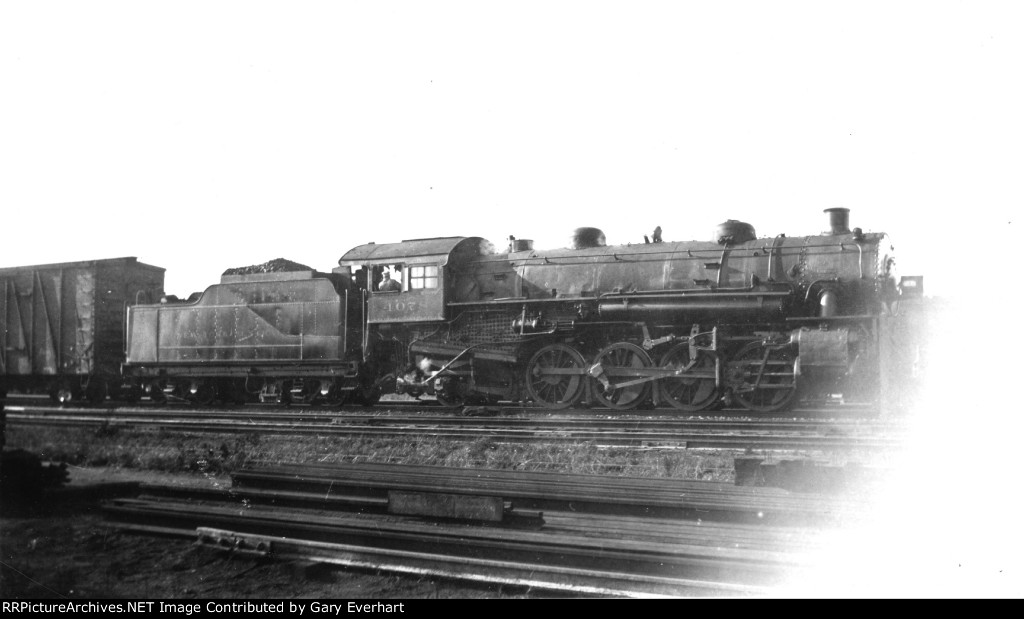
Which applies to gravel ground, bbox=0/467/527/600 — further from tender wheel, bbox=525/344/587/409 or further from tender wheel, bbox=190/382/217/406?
tender wheel, bbox=190/382/217/406

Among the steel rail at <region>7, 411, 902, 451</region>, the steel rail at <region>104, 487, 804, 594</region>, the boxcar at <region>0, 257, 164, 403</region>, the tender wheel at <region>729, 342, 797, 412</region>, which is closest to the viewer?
the steel rail at <region>104, 487, 804, 594</region>

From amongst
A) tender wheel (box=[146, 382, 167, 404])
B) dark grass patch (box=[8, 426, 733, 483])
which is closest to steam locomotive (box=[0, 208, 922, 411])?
tender wheel (box=[146, 382, 167, 404])

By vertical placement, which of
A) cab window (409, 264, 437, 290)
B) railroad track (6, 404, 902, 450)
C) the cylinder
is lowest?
railroad track (6, 404, 902, 450)

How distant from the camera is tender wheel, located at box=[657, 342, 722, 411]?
10844mm

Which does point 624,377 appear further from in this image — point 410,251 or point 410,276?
point 410,251

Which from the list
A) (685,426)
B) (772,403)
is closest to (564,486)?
(685,426)

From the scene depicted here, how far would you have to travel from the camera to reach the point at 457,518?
17.5 feet

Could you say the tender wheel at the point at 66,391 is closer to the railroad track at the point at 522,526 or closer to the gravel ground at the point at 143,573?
the gravel ground at the point at 143,573

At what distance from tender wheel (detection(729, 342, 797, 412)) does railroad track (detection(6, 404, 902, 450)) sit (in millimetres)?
1291

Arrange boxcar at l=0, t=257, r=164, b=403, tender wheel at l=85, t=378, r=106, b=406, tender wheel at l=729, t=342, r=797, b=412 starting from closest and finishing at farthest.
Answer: tender wheel at l=729, t=342, r=797, b=412, boxcar at l=0, t=257, r=164, b=403, tender wheel at l=85, t=378, r=106, b=406

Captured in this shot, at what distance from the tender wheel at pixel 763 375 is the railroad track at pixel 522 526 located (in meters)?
4.64

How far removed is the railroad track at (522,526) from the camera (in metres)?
4.38

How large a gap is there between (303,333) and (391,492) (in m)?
8.55

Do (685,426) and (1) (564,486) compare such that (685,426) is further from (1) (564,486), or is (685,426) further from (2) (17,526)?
(2) (17,526)
